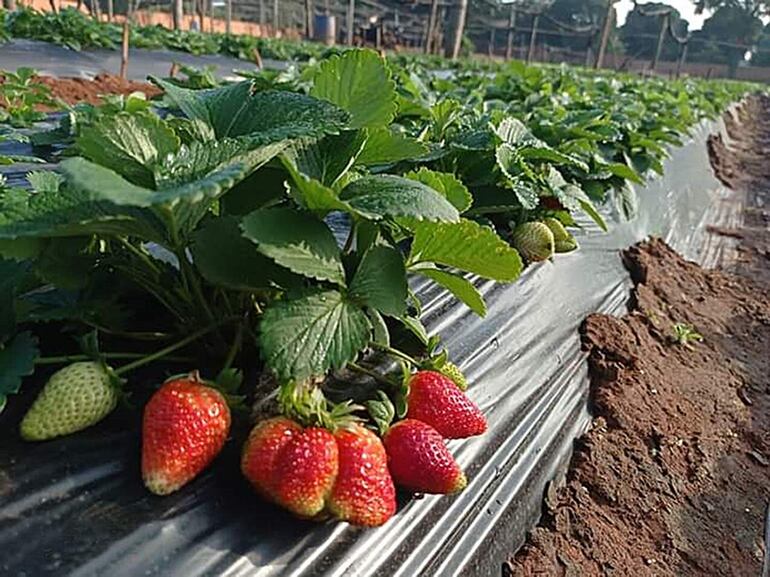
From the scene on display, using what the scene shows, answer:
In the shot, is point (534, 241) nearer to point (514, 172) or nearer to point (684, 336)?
point (514, 172)

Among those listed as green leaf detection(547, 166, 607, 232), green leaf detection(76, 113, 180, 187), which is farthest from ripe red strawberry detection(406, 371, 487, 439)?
green leaf detection(547, 166, 607, 232)

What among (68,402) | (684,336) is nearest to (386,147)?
(68,402)

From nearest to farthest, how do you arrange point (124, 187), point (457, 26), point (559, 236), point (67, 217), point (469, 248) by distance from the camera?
point (124, 187) → point (67, 217) → point (469, 248) → point (559, 236) → point (457, 26)

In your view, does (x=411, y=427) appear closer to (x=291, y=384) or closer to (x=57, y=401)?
(x=291, y=384)

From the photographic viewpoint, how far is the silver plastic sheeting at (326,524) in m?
0.78

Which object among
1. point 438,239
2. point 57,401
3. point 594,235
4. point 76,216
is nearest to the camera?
point 76,216

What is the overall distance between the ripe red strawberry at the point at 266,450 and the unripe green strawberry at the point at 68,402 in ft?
0.68

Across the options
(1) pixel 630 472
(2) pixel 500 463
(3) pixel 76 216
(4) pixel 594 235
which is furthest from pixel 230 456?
(4) pixel 594 235

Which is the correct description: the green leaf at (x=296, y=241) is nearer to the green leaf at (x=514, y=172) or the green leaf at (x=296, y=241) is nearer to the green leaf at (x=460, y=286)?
the green leaf at (x=460, y=286)

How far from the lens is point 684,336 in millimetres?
A: 2480

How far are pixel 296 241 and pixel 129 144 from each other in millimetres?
237

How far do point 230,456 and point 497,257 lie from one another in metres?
0.46

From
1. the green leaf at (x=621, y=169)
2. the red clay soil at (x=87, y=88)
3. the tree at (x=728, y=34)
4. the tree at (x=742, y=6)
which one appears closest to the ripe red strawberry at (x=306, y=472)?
the green leaf at (x=621, y=169)

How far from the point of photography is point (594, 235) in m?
2.59
